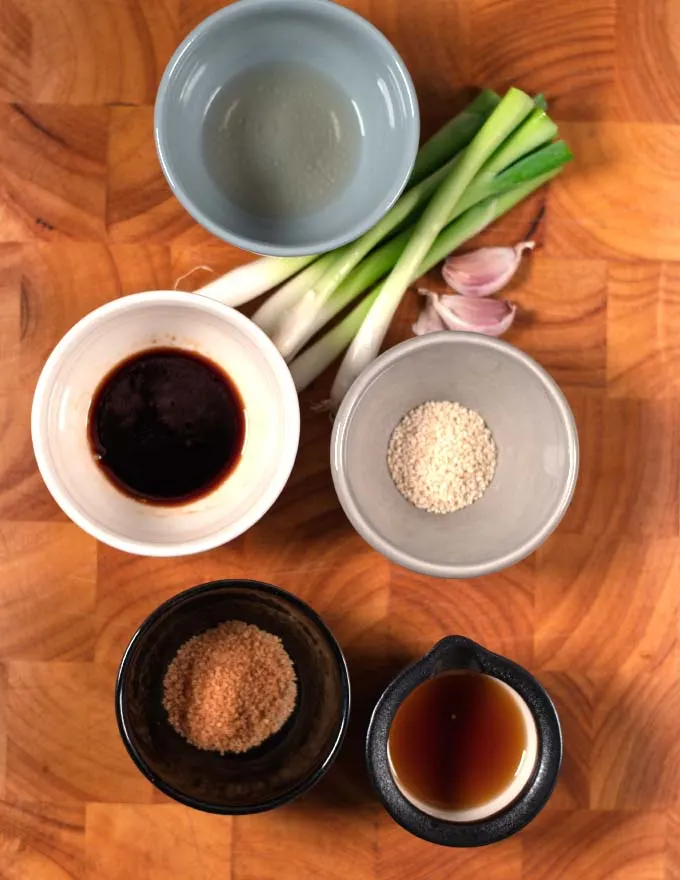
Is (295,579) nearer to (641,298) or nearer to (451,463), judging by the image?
(451,463)

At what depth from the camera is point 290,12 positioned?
93 centimetres

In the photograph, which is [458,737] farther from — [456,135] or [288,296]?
[456,135]

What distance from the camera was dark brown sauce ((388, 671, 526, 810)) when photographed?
0.95 meters

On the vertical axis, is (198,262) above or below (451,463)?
above

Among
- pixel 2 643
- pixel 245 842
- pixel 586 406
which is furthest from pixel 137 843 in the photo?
pixel 586 406

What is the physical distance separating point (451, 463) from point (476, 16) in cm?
50

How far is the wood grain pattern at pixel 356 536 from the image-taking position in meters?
1.00

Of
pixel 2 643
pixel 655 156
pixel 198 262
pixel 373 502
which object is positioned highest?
pixel 655 156

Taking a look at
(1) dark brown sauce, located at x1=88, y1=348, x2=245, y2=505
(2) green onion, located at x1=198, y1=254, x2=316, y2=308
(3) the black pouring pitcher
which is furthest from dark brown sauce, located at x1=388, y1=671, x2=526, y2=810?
(2) green onion, located at x1=198, y1=254, x2=316, y2=308

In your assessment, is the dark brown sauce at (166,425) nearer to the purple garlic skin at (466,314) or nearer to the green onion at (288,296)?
the green onion at (288,296)

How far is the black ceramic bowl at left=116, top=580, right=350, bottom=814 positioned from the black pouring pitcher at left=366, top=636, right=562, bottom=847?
0.14ft

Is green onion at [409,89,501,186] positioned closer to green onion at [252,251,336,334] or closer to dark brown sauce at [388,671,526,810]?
green onion at [252,251,336,334]

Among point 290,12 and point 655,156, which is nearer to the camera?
point 290,12

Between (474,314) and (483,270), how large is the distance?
50mm
